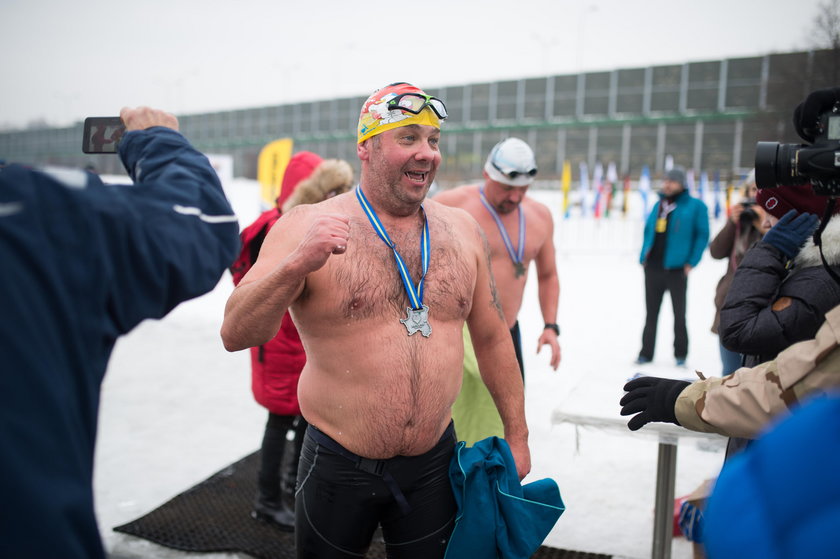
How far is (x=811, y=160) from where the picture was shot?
1762mm

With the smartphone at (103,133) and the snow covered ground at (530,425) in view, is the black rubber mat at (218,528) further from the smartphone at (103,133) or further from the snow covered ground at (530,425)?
the smartphone at (103,133)

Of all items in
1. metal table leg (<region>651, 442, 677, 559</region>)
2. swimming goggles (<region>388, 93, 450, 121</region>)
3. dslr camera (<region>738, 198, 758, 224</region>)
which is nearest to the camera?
swimming goggles (<region>388, 93, 450, 121</region>)

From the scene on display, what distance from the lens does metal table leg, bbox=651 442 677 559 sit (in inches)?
115

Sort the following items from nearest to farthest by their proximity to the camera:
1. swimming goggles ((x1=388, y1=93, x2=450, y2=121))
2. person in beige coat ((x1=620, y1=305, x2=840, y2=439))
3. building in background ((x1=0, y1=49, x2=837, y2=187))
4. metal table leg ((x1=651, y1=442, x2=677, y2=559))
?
person in beige coat ((x1=620, y1=305, x2=840, y2=439)) < swimming goggles ((x1=388, y1=93, x2=450, y2=121)) < metal table leg ((x1=651, y1=442, x2=677, y2=559)) < building in background ((x1=0, y1=49, x2=837, y2=187))

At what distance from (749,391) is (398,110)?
1418mm

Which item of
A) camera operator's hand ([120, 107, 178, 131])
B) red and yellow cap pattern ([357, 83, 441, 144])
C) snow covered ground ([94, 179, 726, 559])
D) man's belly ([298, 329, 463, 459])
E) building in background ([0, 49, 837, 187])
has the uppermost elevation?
building in background ([0, 49, 837, 187])

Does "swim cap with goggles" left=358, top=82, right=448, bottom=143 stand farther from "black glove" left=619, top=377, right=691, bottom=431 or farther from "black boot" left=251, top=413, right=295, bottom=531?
"black boot" left=251, top=413, right=295, bottom=531

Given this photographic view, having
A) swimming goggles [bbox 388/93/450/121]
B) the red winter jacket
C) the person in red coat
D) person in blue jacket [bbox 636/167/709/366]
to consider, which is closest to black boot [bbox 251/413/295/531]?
the person in red coat

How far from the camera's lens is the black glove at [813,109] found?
70.7 inches

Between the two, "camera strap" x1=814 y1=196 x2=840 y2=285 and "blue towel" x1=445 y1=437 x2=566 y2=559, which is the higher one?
"camera strap" x1=814 y1=196 x2=840 y2=285

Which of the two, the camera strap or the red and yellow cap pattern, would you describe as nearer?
the camera strap

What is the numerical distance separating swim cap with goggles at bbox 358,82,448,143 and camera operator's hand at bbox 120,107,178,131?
0.93 metres

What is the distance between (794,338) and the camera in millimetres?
2174

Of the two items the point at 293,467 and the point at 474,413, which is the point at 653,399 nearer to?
the point at 474,413
